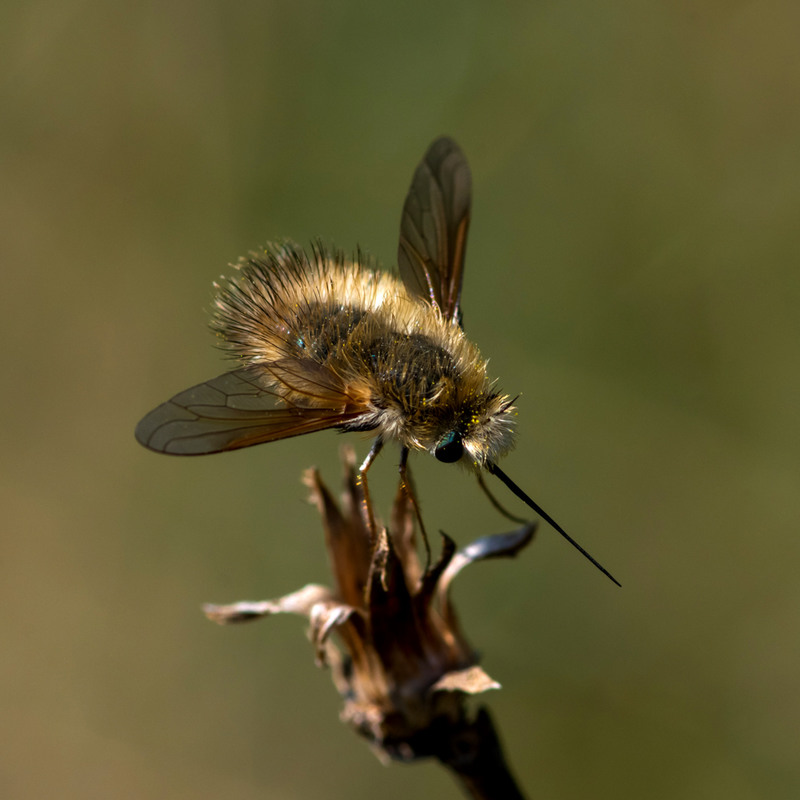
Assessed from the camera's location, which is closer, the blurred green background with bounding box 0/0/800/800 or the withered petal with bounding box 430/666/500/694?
the withered petal with bounding box 430/666/500/694

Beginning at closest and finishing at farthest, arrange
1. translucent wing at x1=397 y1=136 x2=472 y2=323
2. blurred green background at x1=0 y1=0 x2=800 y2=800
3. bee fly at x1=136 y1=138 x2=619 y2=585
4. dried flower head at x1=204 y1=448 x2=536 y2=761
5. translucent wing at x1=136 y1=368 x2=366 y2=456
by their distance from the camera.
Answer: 1. translucent wing at x1=136 y1=368 x2=366 y2=456
2. bee fly at x1=136 y1=138 x2=619 y2=585
3. dried flower head at x1=204 y1=448 x2=536 y2=761
4. translucent wing at x1=397 y1=136 x2=472 y2=323
5. blurred green background at x1=0 y1=0 x2=800 y2=800

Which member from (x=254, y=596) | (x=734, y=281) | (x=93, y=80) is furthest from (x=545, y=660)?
(x=93, y=80)

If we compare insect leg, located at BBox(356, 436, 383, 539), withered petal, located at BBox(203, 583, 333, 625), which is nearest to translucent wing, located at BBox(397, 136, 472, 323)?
insect leg, located at BBox(356, 436, 383, 539)

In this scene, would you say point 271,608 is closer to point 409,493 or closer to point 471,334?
point 409,493

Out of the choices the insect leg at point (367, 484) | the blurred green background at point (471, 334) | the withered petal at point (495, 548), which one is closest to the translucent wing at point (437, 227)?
the insect leg at point (367, 484)

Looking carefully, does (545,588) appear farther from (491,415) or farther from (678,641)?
(491,415)

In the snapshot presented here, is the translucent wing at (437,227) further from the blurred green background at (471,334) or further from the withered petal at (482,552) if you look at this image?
the blurred green background at (471,334)

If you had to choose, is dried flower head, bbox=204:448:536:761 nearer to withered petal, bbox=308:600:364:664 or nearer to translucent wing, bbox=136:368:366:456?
withered petal, bbox=308:600:364:664
